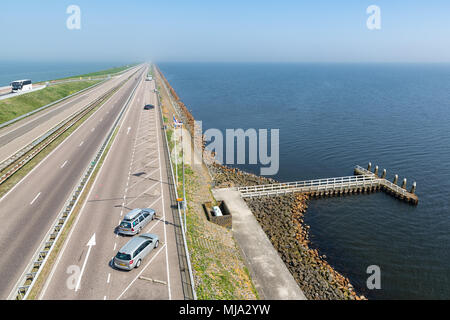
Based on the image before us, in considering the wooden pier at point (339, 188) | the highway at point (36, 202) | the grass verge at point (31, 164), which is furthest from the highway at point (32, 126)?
the wooden pier at point (339, 188)

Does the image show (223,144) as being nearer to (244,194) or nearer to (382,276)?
(244,194)

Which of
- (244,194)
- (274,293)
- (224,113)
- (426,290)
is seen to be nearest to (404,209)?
(426,290)

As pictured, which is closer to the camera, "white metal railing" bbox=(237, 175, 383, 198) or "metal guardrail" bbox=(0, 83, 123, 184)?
"metal guardrail" bbox=(0, 83, 123, 184)

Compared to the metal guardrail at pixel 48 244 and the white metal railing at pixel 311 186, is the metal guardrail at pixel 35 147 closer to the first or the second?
the metal guardrail at pixel 48 244

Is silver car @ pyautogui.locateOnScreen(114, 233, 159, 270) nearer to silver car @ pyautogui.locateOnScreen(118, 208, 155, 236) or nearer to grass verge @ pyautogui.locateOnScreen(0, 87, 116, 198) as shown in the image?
silver car @ pyautogui.locateOnScreen(118, 208, 155, 236)

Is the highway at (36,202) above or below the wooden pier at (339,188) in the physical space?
above

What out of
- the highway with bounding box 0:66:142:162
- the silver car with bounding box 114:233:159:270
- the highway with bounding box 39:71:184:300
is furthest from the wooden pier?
the highway with bounding box 0:66:142:162

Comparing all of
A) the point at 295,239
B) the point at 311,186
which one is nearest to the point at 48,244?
the point at 295,239
